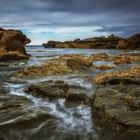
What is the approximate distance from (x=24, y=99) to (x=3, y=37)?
27.5 meters

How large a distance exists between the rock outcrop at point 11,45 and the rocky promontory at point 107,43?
57.7 m

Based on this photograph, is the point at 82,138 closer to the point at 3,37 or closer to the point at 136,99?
the point at 136,99

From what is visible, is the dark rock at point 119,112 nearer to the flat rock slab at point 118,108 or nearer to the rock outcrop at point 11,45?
the flat rock slab at point 118,108

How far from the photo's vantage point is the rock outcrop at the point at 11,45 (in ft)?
113

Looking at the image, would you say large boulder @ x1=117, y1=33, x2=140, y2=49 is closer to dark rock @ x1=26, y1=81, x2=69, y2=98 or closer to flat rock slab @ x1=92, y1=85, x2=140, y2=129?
dark rock @ x1=26, y1=81, x2=69, y2=98

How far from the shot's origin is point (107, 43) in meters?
110

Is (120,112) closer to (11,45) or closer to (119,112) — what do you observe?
(119,112)

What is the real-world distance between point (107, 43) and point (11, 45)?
75.7 metres

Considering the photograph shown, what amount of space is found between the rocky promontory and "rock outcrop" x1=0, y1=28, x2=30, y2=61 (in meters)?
57.7

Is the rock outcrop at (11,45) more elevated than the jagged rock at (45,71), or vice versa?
the rock outcrop at (11,45)

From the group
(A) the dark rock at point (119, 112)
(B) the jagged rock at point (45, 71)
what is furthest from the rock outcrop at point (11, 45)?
(A) the dark rock at point (119, 112)

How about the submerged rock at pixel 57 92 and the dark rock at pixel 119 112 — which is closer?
the dark rock at pixel 119 112

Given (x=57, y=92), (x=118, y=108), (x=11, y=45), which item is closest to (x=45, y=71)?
(x=57, y=92)

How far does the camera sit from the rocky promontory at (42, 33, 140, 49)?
93.2 metres
